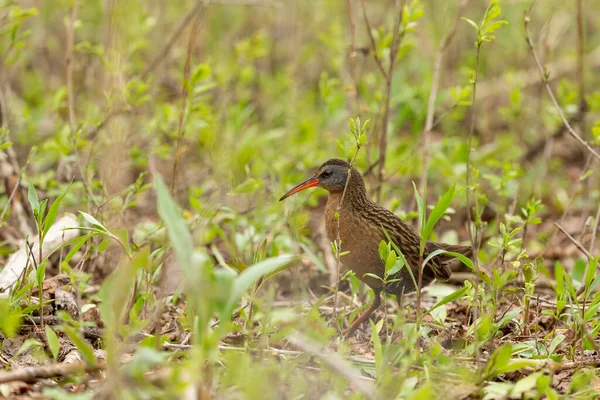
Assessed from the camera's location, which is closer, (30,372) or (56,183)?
(30,372)

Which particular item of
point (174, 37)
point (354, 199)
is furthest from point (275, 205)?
point (174, 37)

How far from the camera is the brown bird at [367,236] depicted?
432 cm

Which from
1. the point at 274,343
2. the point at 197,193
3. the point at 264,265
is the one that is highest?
the point at 264,265

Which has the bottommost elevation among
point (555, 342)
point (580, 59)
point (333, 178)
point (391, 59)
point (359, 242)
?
point (555, 342)

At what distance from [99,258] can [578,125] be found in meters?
4.40

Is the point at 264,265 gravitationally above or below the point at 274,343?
above

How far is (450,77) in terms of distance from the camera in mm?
8703

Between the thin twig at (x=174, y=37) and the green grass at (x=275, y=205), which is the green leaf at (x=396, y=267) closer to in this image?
the green grass at (x=275, y=205)

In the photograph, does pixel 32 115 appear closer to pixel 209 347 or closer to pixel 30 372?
pixel 30 372

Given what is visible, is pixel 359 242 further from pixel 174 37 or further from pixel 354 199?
pixel 174 37

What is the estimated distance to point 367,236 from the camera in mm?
4391

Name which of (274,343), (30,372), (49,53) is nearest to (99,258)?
(274,343)

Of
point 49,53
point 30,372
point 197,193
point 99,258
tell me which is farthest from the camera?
point 49,53

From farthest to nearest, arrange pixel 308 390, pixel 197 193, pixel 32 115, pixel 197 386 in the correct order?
pixel 32 115 → pixel 197 193 → pixel 308 390 → pixel 197 386
